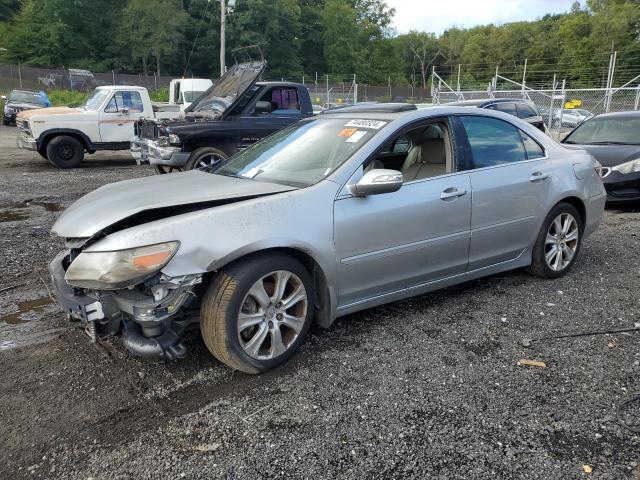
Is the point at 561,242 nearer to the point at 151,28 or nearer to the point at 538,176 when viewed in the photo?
the point at 538,176

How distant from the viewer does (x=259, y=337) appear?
3.10m

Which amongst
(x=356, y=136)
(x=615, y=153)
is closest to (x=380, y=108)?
(x=356, y=136)

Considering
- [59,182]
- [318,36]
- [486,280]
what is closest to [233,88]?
[59,182]

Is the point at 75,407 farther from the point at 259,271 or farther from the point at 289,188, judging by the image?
the point at 289,188

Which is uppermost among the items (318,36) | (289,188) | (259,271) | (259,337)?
(318,36)

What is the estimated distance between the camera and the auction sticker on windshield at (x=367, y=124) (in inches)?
149

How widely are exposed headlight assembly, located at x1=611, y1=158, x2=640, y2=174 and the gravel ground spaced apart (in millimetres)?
4197

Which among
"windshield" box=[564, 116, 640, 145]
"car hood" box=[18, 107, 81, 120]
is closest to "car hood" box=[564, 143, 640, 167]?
"windshield" box=[564, 116, 640, 145]

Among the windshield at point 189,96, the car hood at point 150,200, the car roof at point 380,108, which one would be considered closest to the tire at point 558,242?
the car roof at point 380,108

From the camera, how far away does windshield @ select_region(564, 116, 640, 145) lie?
8.43 meters

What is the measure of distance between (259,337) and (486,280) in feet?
8.44

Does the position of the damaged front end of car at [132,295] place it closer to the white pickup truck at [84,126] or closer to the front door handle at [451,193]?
the front door handle at [451,193]

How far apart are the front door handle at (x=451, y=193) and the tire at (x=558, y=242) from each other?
3.67 ft

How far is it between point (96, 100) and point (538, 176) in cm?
1135
